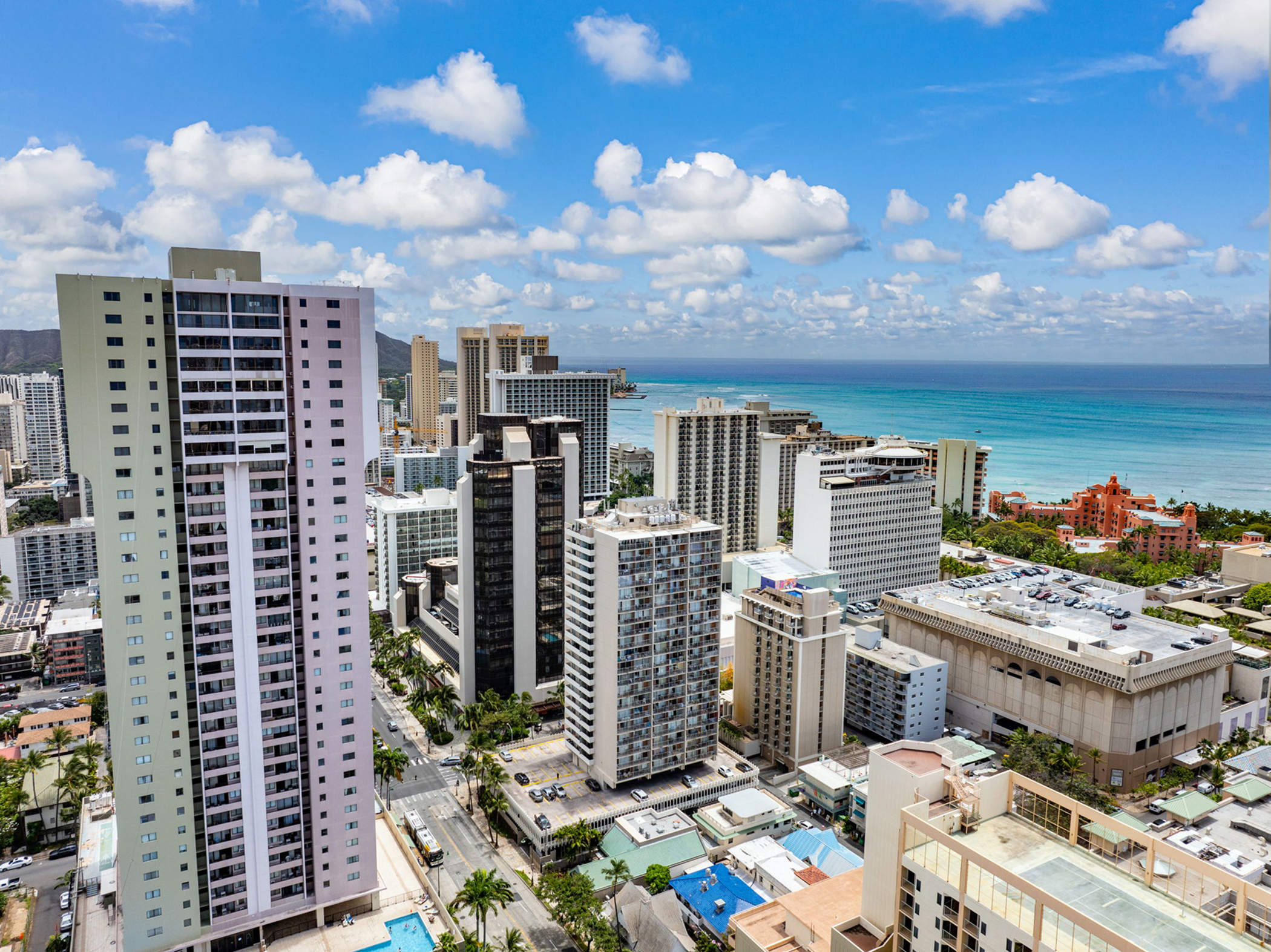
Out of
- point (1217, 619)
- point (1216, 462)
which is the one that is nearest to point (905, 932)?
point (1217, 619)

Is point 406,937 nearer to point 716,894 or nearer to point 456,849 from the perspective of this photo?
point 456,849

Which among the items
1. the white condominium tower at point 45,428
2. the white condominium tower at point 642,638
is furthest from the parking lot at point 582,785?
the white condominium tower at point 45,428

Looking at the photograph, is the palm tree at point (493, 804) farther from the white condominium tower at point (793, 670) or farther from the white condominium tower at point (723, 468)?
the white condominium tower at point (723, 468)

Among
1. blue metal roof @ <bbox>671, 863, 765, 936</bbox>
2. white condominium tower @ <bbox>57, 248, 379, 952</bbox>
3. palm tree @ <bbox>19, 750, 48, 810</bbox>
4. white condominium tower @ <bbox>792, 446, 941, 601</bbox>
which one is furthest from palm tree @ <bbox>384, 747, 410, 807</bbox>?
white condominium tower @ <bbox>792, 446, 941, 601</bbox>

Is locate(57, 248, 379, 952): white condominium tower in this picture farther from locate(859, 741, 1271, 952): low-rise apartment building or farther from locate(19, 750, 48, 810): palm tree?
locate(859, 741, 1271, 952): low-rise apartment building

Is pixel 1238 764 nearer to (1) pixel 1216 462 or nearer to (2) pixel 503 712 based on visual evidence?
(2) pixel 503 712
